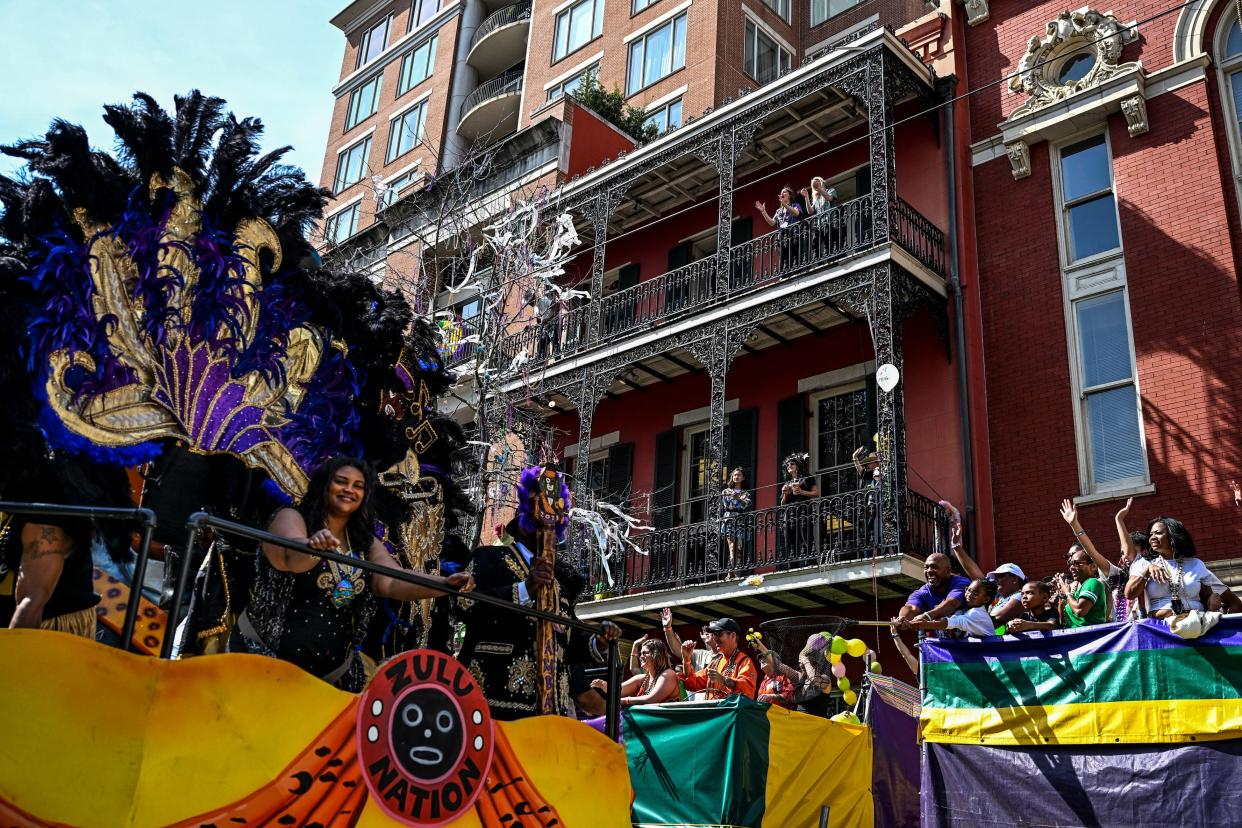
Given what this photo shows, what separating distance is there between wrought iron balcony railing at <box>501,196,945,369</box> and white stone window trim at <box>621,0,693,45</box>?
9.38 meters

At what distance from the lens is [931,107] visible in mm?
16562

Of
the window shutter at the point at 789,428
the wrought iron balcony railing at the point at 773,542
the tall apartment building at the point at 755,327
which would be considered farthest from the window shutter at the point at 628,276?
the wrought iron balcony railing at the point at 773,542

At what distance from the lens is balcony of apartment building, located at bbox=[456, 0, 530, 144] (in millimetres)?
29781

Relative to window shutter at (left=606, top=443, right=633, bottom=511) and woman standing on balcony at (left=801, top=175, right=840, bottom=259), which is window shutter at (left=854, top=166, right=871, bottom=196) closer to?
woman standing on balcony at (left=801, top=175, right=840, bottom=259)

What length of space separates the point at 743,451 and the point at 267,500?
39.8 feet

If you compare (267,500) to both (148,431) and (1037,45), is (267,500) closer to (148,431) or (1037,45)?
(148,431)

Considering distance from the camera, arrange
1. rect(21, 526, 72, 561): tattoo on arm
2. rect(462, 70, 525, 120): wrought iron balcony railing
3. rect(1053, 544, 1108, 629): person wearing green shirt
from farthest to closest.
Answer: rect(462, 70, 525, 120): wrought iron balcony railing < rect(1053, 544, 1108, 629): person wearing green shirt < rect(21, 526, 72, 561): tattoo on arm

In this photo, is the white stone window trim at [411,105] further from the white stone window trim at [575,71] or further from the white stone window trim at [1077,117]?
the white stone window trim at [1077,117]

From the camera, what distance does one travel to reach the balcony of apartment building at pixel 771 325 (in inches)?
584

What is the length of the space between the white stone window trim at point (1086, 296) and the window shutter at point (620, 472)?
7.80 m

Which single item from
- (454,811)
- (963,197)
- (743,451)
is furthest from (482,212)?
(454,811)

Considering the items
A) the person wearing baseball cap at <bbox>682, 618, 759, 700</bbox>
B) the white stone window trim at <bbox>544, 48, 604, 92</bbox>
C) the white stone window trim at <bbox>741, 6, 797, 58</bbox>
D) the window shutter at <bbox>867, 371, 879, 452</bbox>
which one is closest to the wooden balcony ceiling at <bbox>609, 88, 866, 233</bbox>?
the window shutter at <bbox>867, 371, 879, 452</bbox>

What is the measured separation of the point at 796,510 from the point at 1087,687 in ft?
27.3

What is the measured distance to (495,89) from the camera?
31062 mm
